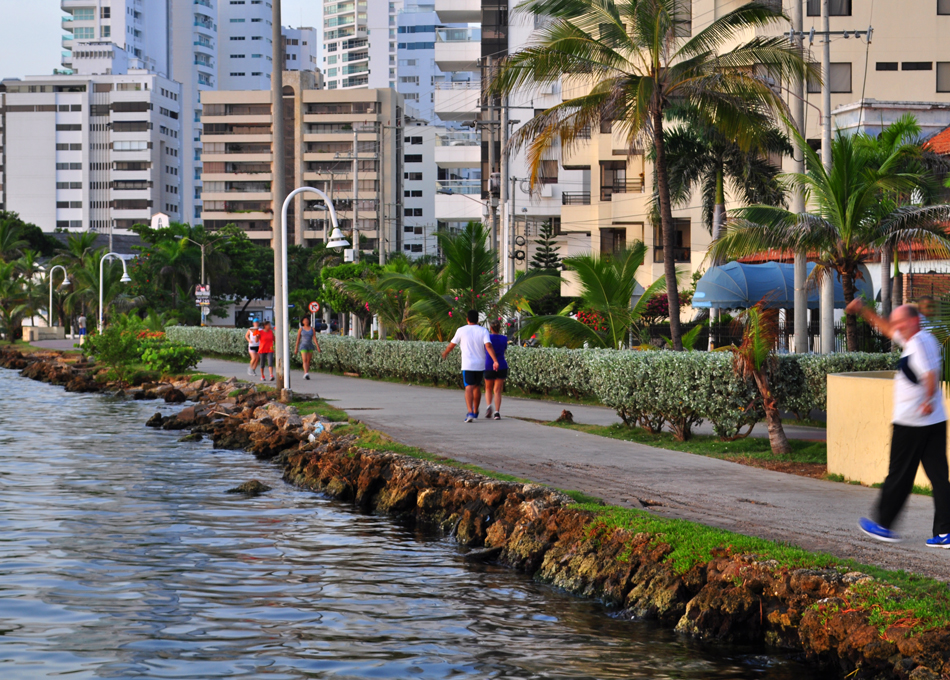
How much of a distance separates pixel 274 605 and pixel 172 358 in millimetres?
30253

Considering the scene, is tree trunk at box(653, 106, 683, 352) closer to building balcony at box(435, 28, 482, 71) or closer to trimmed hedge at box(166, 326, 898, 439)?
trimmed hedge at box(166, 326, 898, 439)

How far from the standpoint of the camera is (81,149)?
13800 centimetres

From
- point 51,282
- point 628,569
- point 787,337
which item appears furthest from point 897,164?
point 51,282

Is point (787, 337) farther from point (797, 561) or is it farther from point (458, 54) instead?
point (458, 54)

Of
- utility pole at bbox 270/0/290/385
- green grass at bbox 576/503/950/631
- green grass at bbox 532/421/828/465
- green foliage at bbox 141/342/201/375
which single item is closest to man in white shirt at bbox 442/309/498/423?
green grass at bbox 532/421/828/465

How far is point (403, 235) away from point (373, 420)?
116215mm

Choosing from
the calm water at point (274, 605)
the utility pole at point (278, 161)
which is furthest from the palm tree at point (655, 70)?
the calm water at point (274, 605)

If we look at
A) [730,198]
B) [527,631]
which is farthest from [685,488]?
[730,198]

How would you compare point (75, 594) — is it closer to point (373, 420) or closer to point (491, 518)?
point (491, 518)

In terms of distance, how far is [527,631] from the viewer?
854cm

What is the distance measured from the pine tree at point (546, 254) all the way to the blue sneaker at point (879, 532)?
56764mm

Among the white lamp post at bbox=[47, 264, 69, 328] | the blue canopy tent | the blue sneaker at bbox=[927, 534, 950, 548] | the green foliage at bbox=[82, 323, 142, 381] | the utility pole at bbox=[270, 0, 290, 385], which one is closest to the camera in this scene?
the blue sneaker at bbox=[927, 534, 950, 548]

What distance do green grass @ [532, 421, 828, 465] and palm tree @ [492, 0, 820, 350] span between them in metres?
3.62

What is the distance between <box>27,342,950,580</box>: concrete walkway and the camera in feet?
30.2
